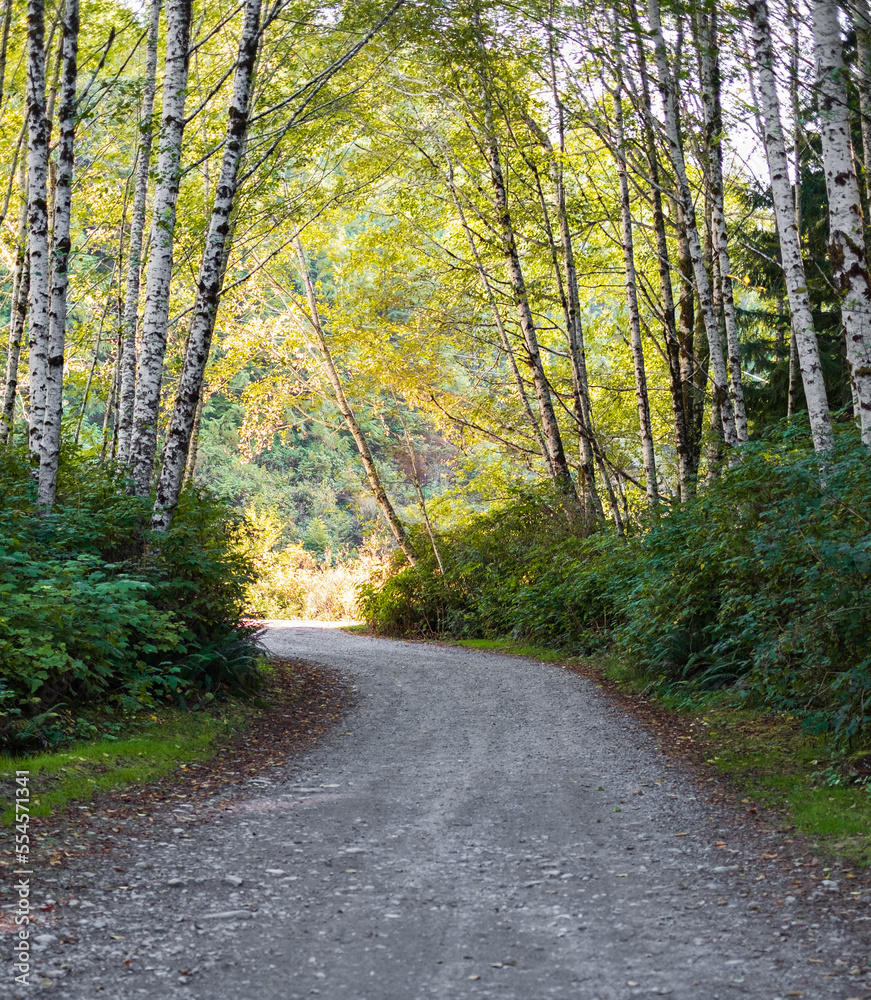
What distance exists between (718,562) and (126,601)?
5.51 m

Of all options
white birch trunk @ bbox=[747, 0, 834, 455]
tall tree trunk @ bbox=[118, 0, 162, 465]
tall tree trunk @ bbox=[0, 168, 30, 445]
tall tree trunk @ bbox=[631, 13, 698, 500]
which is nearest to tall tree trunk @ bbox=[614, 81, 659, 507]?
tall tree trunk @ bbox=[631, 13, 698, 500]

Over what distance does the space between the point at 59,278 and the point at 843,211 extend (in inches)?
304

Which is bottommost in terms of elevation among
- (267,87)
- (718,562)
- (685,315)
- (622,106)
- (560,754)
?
(560,754)

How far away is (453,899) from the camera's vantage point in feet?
12.7

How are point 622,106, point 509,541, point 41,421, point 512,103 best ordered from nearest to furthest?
1. point 41,421
2. point 622,106
3. point 512,103
4. point 509,541

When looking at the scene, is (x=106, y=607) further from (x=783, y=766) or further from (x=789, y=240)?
(x=789, y=240)

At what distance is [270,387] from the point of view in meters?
21.5

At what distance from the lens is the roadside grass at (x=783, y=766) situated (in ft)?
15.2

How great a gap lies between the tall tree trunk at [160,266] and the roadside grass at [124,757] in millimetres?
3192

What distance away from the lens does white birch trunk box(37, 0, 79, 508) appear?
8.79m

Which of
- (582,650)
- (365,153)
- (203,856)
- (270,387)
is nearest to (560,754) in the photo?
(203,856)

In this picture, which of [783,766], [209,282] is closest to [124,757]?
[783,766]

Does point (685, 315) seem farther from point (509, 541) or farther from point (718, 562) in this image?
point (718, 562)

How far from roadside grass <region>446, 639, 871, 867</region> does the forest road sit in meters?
0.38
